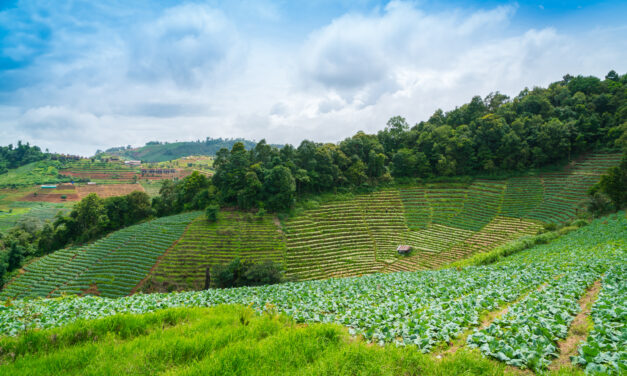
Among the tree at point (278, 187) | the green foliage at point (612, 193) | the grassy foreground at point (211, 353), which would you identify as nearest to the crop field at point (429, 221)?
the green foliage at point (612, 193)

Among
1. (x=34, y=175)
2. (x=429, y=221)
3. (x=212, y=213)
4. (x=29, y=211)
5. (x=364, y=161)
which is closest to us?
(x=212, y=213)

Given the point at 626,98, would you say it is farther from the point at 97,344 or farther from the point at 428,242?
the point at 97,344

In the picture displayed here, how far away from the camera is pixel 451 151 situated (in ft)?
177

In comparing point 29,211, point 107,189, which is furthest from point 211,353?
point 107,189

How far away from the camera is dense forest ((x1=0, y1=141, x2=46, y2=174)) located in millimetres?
120400

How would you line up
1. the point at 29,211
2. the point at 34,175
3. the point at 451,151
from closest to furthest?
the point at 451,151, the point at 29,211, the point at 34,175

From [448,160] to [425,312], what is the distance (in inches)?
2170

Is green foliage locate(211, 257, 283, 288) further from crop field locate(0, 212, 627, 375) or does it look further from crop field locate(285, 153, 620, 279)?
crop field locate(0, 212, 627, 375)

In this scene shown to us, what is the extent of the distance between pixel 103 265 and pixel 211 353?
4069cm

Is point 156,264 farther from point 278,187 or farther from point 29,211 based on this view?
point 29,211

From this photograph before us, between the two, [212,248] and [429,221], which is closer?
[212,248]

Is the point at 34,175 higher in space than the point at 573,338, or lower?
higher

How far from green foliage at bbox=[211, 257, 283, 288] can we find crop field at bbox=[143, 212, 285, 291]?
509 centimetres

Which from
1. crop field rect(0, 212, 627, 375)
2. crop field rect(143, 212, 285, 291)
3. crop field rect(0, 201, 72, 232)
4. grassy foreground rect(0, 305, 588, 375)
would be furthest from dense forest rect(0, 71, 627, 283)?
grassy foreground rect(0, 305, 588, 375)
